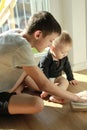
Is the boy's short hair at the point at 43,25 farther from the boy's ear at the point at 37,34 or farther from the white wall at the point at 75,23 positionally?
the white wall at the point at 75,23

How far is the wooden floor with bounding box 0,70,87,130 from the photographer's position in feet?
3.82

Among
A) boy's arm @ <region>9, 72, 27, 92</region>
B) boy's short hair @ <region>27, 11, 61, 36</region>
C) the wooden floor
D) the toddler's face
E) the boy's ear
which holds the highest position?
boy's short hair @ <region>27, 11, 61, 36</region>

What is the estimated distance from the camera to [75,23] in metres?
1.90

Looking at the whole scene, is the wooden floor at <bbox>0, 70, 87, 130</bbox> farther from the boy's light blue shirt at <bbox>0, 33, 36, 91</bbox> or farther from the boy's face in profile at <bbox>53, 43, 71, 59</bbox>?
the boy's face in profile at <bbox>53, 43, 71, 59</bbox>

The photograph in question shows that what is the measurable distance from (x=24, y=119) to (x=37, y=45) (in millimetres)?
388

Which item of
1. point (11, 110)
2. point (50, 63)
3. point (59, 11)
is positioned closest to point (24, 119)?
point (11, 110)

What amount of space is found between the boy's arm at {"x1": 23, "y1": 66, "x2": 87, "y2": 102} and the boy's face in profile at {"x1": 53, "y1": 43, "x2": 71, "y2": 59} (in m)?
0.36

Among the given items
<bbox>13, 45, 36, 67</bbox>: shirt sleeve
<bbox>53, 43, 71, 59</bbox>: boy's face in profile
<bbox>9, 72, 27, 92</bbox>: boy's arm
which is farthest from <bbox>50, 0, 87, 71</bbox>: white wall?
<bbox>13, 45, 36, 67</bbox>: shirt sleeve

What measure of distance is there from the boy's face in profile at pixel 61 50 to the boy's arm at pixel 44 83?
358 millimetres

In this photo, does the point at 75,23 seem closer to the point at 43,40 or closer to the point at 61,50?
the point at 61,50

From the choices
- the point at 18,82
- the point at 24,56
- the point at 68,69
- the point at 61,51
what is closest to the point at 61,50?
the point at 61,51

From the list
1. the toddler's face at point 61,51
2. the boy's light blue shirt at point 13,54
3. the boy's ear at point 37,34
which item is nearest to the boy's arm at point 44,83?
the boy's light blue shirt at point 13,54

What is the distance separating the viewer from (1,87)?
1.29 metres

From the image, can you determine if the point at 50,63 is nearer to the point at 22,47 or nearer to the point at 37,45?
the point at 37,45
